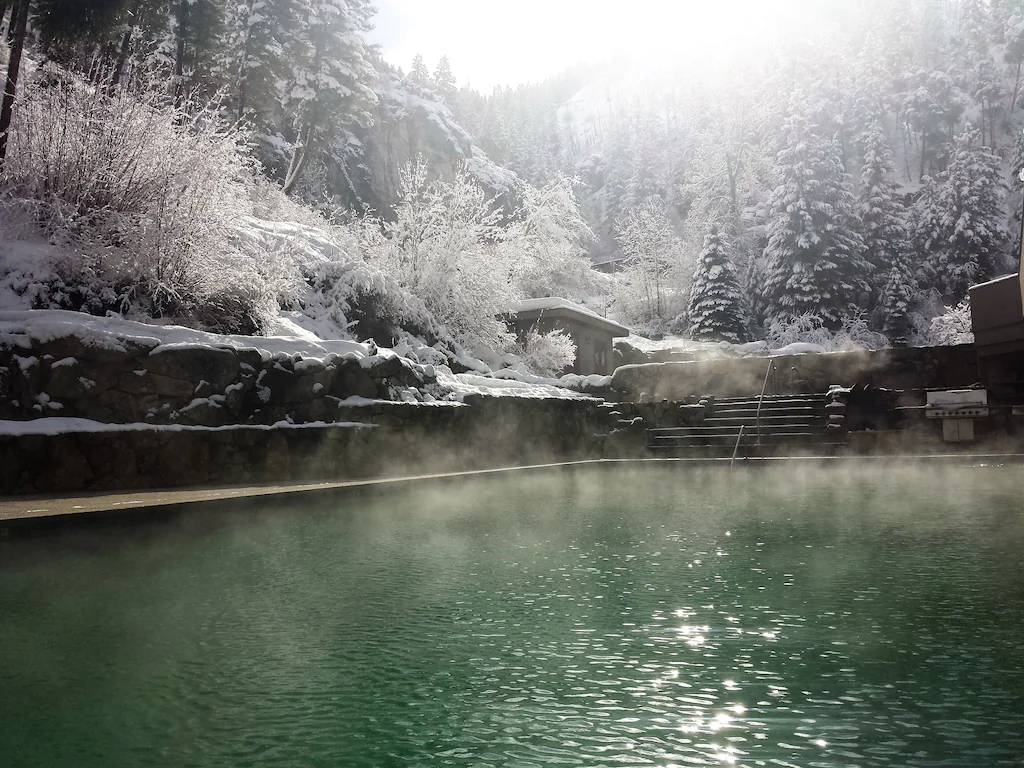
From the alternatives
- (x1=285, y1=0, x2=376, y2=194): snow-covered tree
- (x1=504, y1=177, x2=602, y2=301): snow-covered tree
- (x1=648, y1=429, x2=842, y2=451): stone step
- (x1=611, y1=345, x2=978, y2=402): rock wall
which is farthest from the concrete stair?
(x1=504, y1=177, x2=602, y2=301): snow-covered tree

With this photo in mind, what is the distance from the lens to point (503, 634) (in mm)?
3852

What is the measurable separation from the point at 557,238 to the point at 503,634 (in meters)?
52.3

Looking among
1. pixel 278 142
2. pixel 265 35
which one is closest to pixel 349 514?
pixel 265 35

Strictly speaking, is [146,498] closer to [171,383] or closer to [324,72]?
[171,383]

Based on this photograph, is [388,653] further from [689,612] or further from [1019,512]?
[1019,512]

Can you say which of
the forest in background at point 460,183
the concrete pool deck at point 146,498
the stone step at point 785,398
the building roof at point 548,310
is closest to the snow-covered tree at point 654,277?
the forest in background at point 460,183

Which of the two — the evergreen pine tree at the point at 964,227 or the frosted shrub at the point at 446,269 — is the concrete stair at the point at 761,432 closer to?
the frosted shrub at the point at 446,269

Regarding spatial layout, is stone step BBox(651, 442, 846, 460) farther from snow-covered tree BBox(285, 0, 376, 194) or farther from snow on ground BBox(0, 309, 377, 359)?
snow-covered tree BBox(285, 0, 376, 194)

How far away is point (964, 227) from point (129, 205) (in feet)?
149

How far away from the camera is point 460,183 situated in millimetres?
28594

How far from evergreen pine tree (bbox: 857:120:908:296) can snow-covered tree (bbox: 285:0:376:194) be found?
28.6 metres

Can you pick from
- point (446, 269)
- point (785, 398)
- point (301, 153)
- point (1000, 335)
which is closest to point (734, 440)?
point (785, 398)

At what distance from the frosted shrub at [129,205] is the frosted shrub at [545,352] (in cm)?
1350

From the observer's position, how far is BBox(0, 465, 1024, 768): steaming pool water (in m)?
2.49
